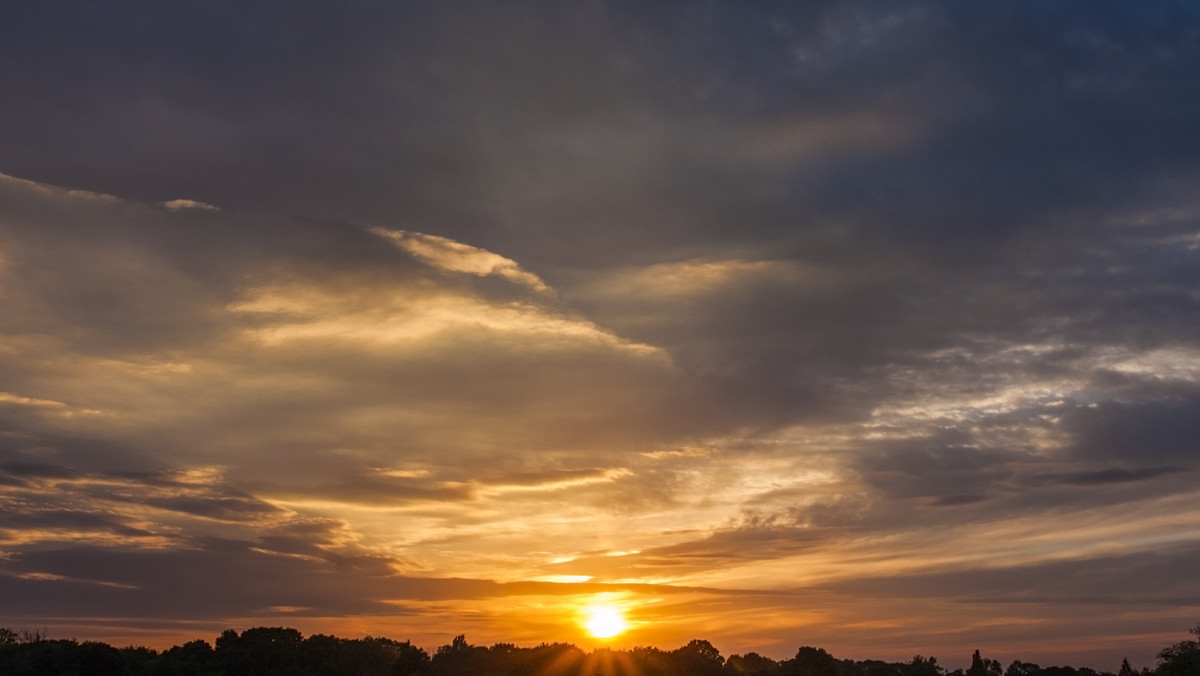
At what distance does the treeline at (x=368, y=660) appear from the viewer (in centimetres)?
13175

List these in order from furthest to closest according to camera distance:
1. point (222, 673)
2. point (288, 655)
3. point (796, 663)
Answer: point (796, 663) → point (288, 655) → point (222, 673)

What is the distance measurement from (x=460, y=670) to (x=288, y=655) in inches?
1162

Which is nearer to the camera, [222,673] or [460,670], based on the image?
[222,673]

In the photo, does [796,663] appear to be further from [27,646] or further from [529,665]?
[27,646]

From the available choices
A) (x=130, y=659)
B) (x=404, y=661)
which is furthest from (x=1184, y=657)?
(x=130, y=659)

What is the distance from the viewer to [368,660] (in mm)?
157750

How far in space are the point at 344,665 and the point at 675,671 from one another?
55.5 metres

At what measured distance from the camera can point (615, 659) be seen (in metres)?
175

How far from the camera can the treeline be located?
131750 mm

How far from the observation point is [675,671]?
16750cm

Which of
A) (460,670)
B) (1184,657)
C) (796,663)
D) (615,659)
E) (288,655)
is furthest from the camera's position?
(796,663)

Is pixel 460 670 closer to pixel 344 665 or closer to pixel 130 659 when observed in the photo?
pixel 344 665

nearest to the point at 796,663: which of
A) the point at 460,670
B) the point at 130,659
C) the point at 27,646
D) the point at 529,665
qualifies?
the point at 529,665

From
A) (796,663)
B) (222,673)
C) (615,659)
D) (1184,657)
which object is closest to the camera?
(1184,657)
